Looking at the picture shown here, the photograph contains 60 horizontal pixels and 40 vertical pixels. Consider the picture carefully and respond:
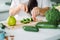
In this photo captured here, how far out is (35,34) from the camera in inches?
54.1

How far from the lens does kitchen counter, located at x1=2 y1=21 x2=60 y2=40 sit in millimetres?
1285

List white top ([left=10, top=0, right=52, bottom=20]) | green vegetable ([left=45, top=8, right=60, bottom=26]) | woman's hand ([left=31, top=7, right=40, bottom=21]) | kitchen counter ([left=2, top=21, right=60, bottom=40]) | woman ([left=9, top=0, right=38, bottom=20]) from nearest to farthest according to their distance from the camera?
1. kitchen counter ([left=2, top=21, right=60, bottom=40])
2. green vegetable ([left=45, top=8, right=60, bottom=26])
3. woman's hand ([left=31, top=7, right=40, bottom=21])
4. woman ([left=9, top=0, right=38, bottom=20])
5. white top ([left=10, top=0, right=52, bottom=20])

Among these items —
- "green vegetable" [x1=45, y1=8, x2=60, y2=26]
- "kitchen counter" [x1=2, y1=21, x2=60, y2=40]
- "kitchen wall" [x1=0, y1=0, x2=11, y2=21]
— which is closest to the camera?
"kitchen counter" [x1=2, y1=21, x2=60, y2=40]

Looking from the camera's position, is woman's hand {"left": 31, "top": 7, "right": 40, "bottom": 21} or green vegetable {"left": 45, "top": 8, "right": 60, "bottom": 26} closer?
green vegetable {"left": 45, "top": 8, "right": 60, "bottom": 26}

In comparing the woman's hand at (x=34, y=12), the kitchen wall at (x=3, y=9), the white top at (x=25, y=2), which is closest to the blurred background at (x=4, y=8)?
the kitchen wall at (x=3, y=9)

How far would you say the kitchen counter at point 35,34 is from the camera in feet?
4.22

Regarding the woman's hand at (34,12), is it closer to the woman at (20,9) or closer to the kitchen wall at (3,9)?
the woman at (20,9)

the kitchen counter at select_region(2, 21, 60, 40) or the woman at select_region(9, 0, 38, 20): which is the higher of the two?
the woman at select_region(9, 0, 38, 20)

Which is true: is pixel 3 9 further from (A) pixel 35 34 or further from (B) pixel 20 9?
(A) pixel 35 34

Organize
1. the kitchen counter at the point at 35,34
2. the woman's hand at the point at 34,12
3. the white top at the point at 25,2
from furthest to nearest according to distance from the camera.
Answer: the white top at the point at 25,2 < the woman's hand at the point at 34,12 < the kitchen counter at the point at 35,34

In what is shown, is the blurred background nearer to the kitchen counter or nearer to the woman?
the woman

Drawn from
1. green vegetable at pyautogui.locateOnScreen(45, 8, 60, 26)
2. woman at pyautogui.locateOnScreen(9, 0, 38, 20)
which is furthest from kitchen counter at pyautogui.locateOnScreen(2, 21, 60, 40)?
woman at pyautogui.locateOnScreen(9, 0, 38, 20)

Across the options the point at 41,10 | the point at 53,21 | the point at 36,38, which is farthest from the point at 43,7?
the point at 36,38

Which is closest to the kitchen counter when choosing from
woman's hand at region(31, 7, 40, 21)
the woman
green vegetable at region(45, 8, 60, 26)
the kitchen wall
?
green vegetable at region(45, 8, 60, 26)
